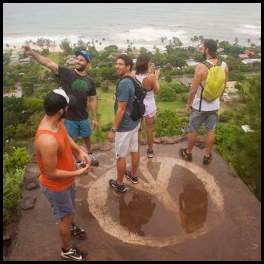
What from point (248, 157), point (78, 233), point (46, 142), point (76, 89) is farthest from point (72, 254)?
point (248, 157)

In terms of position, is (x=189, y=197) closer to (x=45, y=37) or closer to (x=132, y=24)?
(x=45, y=37)

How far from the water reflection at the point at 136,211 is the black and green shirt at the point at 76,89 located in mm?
1111

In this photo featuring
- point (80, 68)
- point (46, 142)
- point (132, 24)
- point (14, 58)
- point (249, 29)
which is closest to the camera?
point (46, 142)

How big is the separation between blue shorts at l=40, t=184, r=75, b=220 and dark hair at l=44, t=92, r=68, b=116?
0.65 meters

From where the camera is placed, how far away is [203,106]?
13.8 feet

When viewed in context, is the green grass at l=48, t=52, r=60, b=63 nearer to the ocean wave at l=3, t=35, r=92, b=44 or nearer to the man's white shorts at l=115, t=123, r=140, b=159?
the ocean wave at l=3, t=35, r=92, b=44

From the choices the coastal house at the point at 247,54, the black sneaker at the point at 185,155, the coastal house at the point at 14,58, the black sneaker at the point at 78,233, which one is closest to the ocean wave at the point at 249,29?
the coastal house at the point at 247,54

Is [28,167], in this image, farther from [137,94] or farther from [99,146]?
[137,94]

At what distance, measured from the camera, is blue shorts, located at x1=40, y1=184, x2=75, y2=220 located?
9.19ft

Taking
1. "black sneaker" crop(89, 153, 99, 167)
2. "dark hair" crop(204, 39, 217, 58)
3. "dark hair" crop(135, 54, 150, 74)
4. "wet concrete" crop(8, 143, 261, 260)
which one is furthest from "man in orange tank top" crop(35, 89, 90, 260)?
"dark hair" crop(204, 39, 217, 58)

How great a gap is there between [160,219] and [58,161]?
1.48 metres

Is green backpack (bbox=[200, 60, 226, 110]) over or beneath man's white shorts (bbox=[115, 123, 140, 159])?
over

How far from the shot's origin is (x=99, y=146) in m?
5.11

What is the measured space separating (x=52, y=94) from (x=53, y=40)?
4270cm
